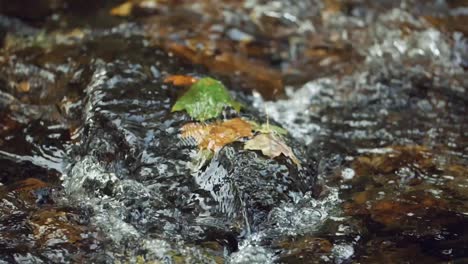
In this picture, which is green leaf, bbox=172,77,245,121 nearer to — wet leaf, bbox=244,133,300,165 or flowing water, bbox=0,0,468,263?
flowing water, bbox=0,0,468,263

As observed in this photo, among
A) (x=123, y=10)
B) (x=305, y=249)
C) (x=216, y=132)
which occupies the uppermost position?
(x=123, y=10)

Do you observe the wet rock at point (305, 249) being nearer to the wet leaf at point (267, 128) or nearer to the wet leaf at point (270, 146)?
the wet leaf at point (270, 146)

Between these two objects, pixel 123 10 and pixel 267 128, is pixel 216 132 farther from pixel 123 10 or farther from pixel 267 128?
pixel 123 10

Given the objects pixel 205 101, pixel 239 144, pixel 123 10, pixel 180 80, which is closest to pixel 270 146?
pixel 239 144

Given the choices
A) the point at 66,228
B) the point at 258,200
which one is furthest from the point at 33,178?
the point at 258,200

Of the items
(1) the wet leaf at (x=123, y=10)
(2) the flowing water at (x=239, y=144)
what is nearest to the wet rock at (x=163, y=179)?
(2) the flowing water at (x=239, y=144)

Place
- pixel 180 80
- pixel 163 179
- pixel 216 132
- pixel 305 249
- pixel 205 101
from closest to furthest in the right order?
1. pixel 305 249
2. pixel 163 179
3. pixel 216 132
4. pixel 205 101
5. pixel 180 80

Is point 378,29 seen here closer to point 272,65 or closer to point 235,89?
point 272,65
